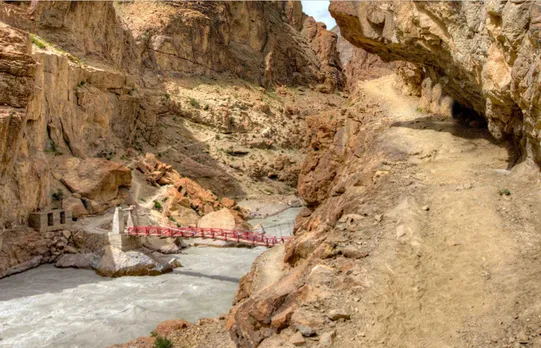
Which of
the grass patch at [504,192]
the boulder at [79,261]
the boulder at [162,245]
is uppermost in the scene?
the grass patch at [504,192]

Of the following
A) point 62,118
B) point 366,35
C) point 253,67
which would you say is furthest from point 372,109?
point 253,67

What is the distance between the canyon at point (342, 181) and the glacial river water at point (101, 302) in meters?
0.32

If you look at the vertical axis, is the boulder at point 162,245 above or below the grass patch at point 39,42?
below

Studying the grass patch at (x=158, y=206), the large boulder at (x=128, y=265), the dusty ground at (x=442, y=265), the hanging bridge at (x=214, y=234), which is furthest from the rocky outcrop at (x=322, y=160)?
the grass patch at (x=158, y=206)

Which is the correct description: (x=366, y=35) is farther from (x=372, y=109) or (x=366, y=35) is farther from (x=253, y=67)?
(x=253, y=67)

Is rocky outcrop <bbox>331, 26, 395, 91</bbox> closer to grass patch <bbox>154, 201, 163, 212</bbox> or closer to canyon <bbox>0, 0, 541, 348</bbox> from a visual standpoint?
canyon <bbox>0, 0, 541, 348</bbox>

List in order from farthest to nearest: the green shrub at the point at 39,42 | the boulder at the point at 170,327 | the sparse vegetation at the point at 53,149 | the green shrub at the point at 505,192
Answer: the green shrub at the point at 39,42
the sparse vegetation at the point at 53,149
the boulder at the point at 170,327
the green shrub at the point at 505,192

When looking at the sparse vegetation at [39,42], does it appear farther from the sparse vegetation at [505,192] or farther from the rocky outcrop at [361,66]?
the rocky outcrop at [361,66]

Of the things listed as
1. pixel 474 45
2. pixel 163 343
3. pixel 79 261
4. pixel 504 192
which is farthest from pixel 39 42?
pixel 504 192

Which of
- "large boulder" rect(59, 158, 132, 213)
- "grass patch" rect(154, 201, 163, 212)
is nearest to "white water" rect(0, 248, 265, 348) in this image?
"large boulder" rect(59, 158, 132, 213)

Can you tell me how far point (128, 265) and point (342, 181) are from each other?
13.1 m

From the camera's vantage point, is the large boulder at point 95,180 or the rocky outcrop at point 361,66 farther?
the rocky outcrop at point 361,66

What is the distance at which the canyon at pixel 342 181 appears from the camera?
838 cm

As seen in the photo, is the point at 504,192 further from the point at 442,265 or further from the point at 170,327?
the point at 170,327
